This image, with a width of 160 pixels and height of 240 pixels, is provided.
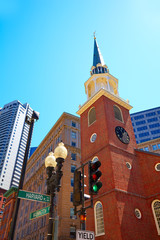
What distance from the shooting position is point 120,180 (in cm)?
1859

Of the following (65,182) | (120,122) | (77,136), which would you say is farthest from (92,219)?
(77,136)

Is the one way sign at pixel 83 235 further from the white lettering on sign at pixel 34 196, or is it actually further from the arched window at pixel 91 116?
the arched window at pixel 91 116

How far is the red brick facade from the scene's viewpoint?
54.0 feet

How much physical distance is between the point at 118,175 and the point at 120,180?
49 centimetres

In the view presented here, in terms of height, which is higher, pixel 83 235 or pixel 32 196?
pixel 32 196

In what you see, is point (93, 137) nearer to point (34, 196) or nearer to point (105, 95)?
point (105, 95)

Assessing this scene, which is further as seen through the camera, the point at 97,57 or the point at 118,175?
the point at 97,57

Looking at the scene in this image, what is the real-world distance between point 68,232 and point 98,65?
28.0 m

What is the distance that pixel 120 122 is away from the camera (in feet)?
79.7

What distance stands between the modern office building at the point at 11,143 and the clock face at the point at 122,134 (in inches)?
5309

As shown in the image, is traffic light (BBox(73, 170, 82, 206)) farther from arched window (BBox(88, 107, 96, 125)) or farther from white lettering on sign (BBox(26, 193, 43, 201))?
arched window (BBox(88, 107, 96, 125))

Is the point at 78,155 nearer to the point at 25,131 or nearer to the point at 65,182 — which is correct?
the point at 65,182

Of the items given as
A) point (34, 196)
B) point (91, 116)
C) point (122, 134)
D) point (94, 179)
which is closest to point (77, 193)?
point (94, 179)

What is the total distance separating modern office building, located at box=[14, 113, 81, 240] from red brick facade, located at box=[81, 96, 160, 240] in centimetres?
1265
